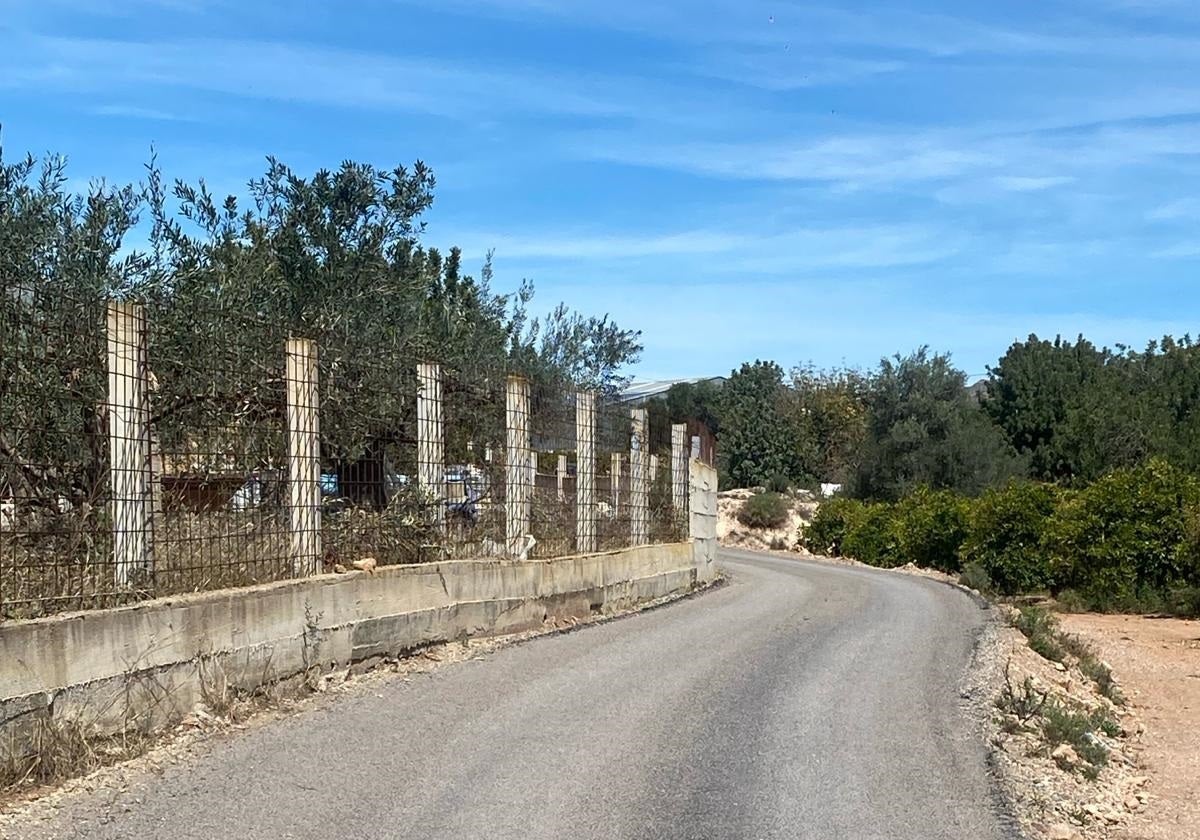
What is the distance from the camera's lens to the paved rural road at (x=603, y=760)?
6.03m

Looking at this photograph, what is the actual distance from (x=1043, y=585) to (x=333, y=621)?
2097cm

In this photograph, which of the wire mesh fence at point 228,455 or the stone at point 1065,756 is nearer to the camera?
the wire mesh fence at point 228,455

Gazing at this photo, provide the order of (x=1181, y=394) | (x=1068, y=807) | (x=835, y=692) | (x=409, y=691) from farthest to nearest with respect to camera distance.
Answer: (x=1181, y=394) < (x=835, y=692) < (x=409, y=691) < (x=1068, y=807)

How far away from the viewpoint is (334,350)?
1059cm

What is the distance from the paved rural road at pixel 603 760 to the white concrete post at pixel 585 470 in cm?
305

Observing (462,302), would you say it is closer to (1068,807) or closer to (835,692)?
(835,692)

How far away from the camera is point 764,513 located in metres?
48.7

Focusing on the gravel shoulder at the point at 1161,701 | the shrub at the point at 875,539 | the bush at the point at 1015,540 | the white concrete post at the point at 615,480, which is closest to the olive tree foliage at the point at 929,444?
the shrub at the point at 875,539

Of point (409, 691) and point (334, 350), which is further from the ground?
point (334, 350)

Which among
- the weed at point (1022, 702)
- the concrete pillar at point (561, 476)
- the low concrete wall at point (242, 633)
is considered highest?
the concrete pillar at point (561, 476)

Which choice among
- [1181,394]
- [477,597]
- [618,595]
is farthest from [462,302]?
[1181,394]

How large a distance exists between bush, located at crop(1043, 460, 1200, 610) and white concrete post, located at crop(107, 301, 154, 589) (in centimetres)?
2090

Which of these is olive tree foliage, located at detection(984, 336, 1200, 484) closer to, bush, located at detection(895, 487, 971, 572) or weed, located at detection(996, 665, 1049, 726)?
bush, located at detection(895, 487, 971, 572)

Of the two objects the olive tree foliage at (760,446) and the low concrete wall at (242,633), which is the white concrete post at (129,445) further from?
the olive tree foliage at (760,446)
